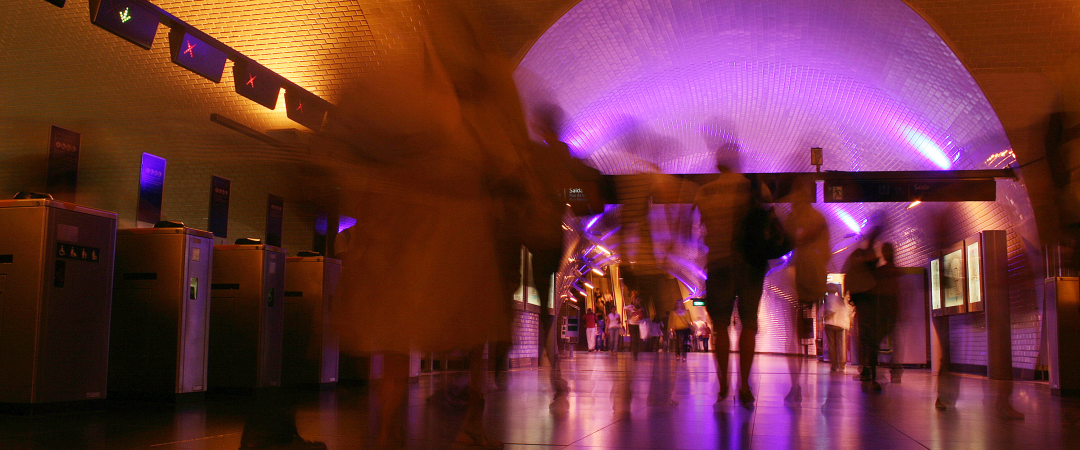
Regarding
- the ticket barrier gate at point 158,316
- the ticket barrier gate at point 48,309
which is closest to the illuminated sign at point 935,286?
the ticket barrier gate at point 158,316

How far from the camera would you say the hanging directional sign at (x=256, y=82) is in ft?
33.5

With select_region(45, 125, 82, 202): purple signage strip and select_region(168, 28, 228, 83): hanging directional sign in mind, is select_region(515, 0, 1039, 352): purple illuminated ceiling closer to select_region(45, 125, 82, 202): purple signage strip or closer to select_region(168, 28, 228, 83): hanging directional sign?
select_region(168, 28, 228, 83): hanging directional sign

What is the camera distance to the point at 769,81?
14.0m

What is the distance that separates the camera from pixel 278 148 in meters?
2.88

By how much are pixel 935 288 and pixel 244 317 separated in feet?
44.5

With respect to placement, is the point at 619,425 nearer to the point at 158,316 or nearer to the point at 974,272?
the point at 158,316

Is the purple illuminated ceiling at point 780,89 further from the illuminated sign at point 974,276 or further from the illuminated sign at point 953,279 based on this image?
the illuminated sign at point 953,279

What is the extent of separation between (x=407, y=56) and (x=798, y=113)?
13.9m

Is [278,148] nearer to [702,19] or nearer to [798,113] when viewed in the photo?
[702,19]

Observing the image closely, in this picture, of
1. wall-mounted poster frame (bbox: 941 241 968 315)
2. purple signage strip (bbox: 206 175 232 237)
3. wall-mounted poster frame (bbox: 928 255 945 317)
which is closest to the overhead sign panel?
wall-mounted poster frame (bbox: 941 241 968 315)

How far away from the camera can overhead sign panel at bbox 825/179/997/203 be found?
12.8m

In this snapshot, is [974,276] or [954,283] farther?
[954,283]

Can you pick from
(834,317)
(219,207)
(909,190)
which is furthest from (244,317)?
(909,190)

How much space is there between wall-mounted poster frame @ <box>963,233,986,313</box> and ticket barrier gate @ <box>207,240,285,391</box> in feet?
35.3
